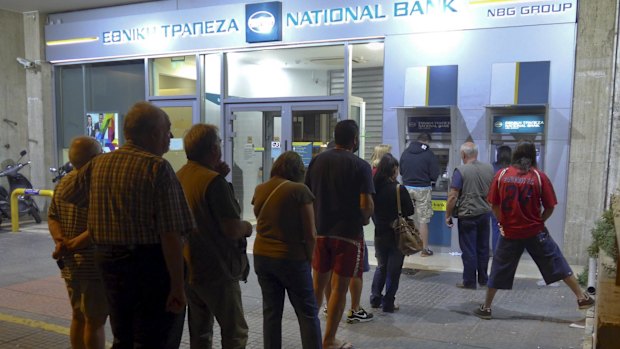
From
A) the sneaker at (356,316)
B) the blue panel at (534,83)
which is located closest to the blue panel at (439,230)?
the blue panel at (534,83)

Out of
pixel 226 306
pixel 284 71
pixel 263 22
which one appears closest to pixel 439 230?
pixel 284 71

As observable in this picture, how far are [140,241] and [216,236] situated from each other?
0.63 meters

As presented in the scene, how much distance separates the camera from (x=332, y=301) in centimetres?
428

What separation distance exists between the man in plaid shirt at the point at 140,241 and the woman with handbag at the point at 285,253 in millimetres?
912

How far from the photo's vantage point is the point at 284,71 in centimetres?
966

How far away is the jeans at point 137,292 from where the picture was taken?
Result: 271 cm

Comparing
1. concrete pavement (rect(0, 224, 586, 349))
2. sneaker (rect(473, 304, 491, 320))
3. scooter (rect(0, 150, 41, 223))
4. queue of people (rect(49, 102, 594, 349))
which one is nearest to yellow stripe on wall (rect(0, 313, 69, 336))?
concrete pavement (rect(0, 224, 586, 349))

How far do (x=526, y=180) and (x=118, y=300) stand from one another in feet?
12.6

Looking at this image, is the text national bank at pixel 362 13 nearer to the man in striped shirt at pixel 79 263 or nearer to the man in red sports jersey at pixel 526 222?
the man in red sports jersey at pixel 526 222

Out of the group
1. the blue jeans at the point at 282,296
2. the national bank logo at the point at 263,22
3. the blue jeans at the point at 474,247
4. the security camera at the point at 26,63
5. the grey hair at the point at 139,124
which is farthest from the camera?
the security camera at the point at 26,63

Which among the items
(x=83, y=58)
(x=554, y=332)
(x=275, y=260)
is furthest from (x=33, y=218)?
(x=554, y=332)

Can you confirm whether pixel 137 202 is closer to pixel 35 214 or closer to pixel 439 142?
pixel 439 142

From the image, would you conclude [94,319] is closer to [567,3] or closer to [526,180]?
→ [526,180]

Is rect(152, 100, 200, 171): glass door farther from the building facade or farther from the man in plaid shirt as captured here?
the man in plaid shirt
